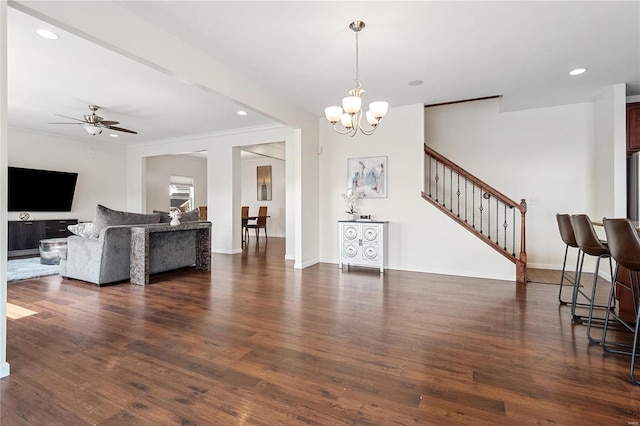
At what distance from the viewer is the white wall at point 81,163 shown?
6871 millimetres

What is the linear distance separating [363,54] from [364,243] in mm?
2920

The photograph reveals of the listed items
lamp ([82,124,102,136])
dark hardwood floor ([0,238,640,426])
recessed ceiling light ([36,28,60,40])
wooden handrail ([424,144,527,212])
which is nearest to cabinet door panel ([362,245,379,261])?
dark hardwood floor ([0,238,640,426])

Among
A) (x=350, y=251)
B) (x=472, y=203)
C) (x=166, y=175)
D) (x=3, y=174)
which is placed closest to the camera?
(x=3, y=174)

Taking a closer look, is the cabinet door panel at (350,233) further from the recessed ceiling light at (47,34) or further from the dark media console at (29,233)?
the dark media console at (29,233)

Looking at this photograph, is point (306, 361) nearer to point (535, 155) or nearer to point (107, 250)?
point (107, 250)

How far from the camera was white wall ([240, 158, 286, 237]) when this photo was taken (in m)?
10.4

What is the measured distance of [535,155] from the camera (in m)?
5.38

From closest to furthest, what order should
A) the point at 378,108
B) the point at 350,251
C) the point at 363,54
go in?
the point at 378,108 < the point at 363,54 < the point at 350,251

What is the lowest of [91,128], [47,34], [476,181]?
[476,181]

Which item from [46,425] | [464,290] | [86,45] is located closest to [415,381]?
[46,425]

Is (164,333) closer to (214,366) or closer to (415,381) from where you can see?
(214,366)

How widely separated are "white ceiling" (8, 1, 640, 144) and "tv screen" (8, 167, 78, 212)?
2043 millimetres

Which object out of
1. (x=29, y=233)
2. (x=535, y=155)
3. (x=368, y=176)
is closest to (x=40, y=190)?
(x=29, y=233)

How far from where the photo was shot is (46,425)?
4.85 ft
